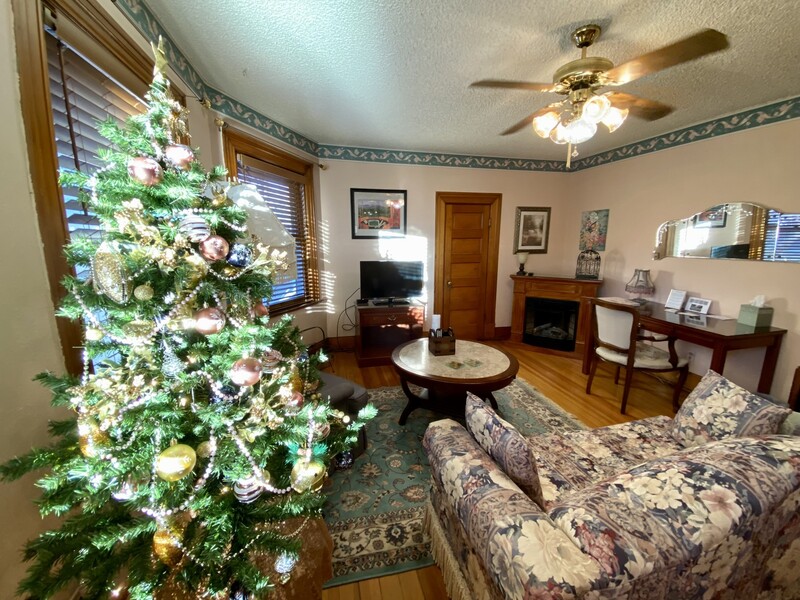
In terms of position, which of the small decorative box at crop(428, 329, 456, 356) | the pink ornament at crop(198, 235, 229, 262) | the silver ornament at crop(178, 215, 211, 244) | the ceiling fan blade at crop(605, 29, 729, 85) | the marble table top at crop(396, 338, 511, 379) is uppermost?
the ceiling fan blade at crop(605, 29, 729, 85)

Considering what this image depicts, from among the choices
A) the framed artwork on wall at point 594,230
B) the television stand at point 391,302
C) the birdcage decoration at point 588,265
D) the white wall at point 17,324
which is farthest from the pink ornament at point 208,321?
the framed artwork on wall at point 594,230

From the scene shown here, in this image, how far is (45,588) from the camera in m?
0.60

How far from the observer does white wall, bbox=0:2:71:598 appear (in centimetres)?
75

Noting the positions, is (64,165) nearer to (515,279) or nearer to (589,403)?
(589,403)

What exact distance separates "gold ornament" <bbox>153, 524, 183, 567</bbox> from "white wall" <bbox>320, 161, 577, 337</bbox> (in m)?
3.09

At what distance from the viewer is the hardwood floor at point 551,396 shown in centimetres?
122

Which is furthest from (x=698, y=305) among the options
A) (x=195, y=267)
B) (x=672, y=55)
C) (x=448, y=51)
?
(x=195, y=267)

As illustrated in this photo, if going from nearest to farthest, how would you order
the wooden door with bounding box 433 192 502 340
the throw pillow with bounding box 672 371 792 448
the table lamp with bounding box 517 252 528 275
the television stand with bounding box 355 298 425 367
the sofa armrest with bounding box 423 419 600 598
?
the sofa armrest with bounding box 423 419 600 598, the throw pillow with bounding box 672 371 792 448, the television stand with bounding box 355 298 425 367, the wooden door with bounding box 433 192 502 340, the table lamp with bounding box 517 252 528 275

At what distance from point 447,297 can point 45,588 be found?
12.7ft

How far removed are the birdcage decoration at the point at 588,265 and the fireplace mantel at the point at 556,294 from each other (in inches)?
8.3

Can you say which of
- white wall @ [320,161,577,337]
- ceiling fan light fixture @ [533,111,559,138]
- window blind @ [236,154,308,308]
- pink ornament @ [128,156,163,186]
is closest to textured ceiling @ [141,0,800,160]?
ceiling fan light fixture @ [533,111,559,138]

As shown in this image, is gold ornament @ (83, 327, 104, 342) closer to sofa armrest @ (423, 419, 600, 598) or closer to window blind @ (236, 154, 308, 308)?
sofa armrest @ (423, 419, 600, 598)

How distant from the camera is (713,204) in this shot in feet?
8.74

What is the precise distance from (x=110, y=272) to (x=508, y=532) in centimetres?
116
